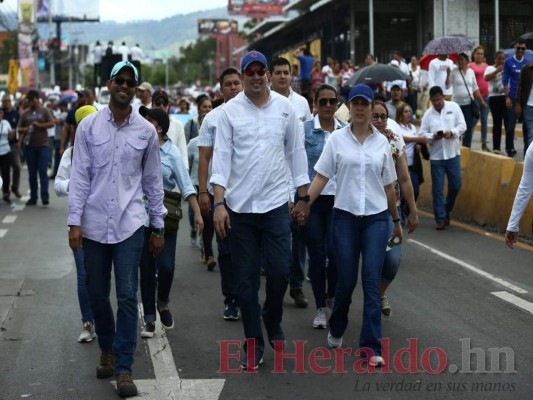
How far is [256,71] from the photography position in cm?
779

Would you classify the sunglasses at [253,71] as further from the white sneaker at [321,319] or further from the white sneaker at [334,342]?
the white sneaker at [321,319]

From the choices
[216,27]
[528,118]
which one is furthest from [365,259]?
[216,27]

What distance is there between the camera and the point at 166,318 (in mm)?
9305

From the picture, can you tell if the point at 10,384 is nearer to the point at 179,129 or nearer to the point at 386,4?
the point at 179,129

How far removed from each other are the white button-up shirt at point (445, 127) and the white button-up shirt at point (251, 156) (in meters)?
8.16

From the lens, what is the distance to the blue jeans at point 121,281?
24.0 feet

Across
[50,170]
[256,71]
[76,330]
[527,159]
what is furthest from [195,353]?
[50,170]

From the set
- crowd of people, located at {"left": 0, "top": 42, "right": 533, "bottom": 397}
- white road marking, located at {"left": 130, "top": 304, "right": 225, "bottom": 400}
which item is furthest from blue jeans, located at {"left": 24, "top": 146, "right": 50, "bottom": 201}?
white road marking, located at {"left": 130, "top": 304, "right": 225, "bottom": 400}

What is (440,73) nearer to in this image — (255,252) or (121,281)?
(255,252)

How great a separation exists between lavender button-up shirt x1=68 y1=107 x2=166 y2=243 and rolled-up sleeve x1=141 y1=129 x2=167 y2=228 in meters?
0.08

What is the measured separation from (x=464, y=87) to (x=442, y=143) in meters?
4.81

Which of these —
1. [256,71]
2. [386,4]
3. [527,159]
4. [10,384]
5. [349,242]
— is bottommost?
[10,384]

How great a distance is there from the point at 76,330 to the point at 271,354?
1.91m

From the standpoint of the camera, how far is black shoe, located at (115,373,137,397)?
282 inches
